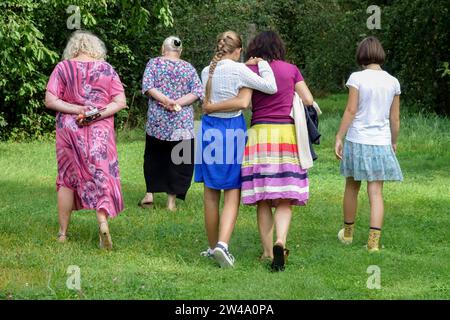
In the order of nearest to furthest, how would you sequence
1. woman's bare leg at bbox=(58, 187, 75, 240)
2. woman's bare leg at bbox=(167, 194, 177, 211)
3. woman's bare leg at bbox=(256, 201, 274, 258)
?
woman's bare leg at bbox=(256, 201, 274, 258) → woman's bare leg at bbox=(58, 187, 75, 240) → woman's bare leg at bbox=(167, 194, 177, 211)

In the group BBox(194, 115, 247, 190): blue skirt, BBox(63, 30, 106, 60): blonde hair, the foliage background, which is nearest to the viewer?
BBox(194, 115, 247, 190): blue skirt

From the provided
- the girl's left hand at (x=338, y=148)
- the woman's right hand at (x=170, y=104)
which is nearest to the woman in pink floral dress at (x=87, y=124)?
the woman's right hand at (x=170, y=104)

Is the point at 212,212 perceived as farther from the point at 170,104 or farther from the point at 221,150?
the point at 170,104

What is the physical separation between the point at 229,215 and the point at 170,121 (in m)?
2.80

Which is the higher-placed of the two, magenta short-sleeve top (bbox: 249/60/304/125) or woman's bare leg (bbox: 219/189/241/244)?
magenta short-sleeve top (bbox: 249/60/304/125)

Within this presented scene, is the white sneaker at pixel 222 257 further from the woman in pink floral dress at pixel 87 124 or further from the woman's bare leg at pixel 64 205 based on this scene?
the woman's bare leg at pixel 64 205

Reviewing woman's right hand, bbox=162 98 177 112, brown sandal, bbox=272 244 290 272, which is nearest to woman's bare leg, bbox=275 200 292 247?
brown sandal, bbox=272 244 290 272

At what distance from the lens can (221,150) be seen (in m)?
7.12

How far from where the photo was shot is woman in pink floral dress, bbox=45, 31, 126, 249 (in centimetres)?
770

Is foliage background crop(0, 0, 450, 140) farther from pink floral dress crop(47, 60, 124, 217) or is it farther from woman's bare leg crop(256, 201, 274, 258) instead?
woman's bare leg crop(256, 201, 274, 258)

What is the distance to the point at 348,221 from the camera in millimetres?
7996

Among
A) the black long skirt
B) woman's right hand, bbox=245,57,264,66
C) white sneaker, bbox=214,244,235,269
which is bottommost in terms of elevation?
white sneaker, bbox=214,244,235,269
